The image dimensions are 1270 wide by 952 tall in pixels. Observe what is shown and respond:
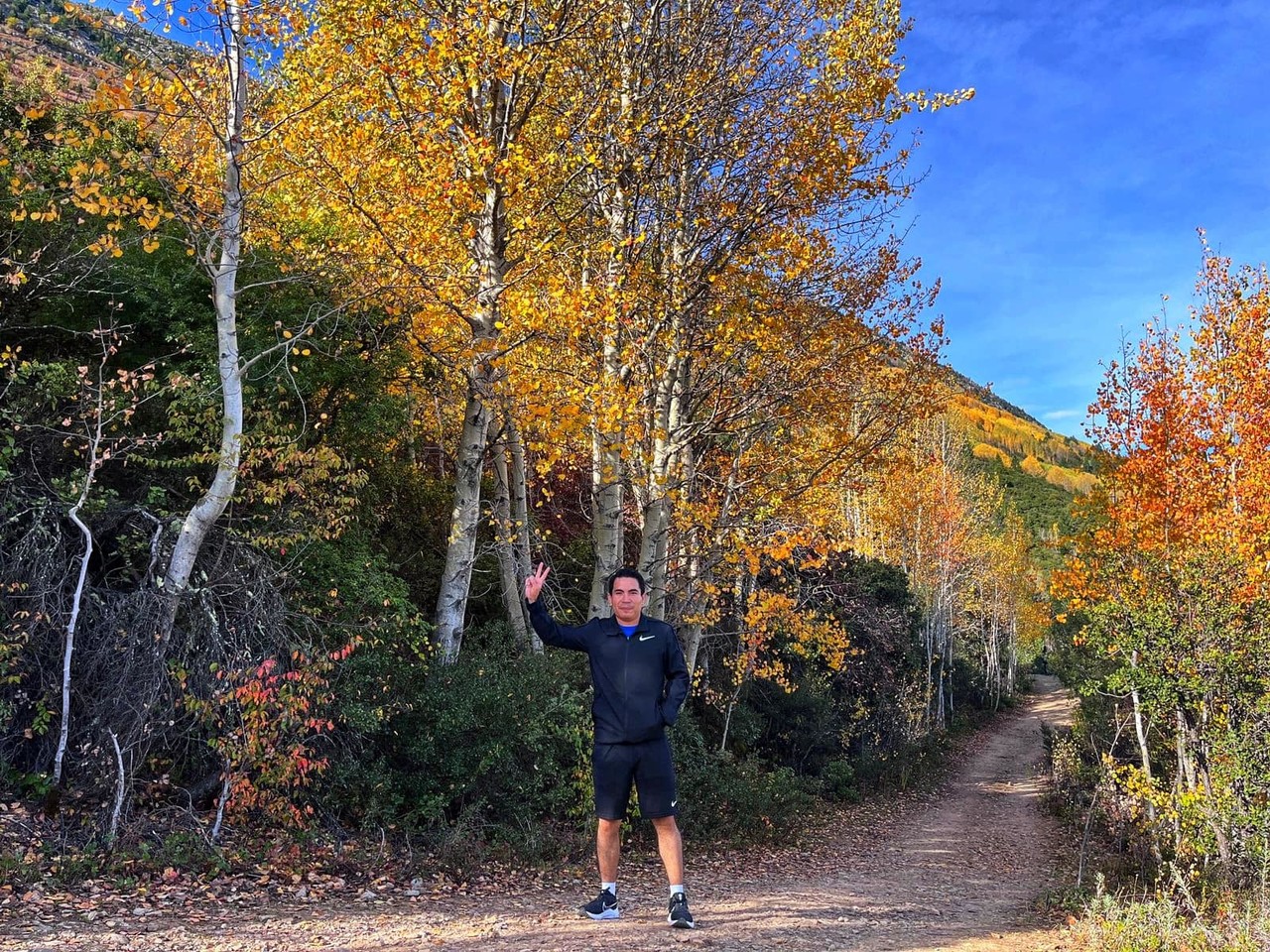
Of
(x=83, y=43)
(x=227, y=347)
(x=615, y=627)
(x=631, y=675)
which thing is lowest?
(x=631, y=675)

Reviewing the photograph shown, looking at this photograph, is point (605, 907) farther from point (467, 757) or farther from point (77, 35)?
point (77, 35)

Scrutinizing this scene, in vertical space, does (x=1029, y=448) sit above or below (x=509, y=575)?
above

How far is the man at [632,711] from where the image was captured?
4203 millimetres

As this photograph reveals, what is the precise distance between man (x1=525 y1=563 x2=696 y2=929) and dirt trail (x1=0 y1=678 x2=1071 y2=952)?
57 centimetres

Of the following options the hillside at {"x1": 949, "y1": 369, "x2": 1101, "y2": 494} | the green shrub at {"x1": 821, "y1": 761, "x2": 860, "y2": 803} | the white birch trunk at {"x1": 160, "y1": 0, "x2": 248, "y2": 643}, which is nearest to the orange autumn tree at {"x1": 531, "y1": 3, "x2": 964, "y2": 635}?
the white birch trunk at {"x1": 160, "y1": 0, "x2": 248, "y2": 643}

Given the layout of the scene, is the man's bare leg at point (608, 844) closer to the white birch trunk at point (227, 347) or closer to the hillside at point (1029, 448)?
the white birch trunk at point (227, 347)

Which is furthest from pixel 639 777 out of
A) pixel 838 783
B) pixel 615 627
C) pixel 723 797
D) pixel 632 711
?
pixel 838 783

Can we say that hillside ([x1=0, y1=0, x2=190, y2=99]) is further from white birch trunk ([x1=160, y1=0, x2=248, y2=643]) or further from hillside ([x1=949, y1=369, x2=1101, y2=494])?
hillside ([x1=949, y1=369, x2=1101, y2=494])

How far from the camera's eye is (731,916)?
5.27 metres

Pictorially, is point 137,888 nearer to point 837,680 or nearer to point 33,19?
point 33,19

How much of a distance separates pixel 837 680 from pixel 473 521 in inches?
515

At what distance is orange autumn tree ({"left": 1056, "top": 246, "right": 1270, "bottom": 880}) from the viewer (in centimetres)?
792

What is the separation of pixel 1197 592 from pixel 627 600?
7831 mm

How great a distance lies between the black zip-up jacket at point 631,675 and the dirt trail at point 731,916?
3.75ft
